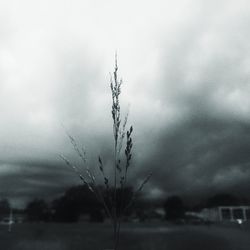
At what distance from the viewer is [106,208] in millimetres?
3725

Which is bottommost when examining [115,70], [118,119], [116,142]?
[116,142]

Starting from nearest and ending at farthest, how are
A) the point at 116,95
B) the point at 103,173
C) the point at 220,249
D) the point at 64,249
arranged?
1. the point at 103,173
2. the point at 116,95
3. the point at 220,249
4. the point at 64,249

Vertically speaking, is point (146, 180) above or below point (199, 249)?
below

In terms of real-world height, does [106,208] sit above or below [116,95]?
below

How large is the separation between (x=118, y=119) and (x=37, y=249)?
83.6 metres

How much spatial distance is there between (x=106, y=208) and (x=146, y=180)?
0.51m

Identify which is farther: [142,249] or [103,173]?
[142,249]

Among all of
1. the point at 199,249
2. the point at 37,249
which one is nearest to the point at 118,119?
the point at 199,249

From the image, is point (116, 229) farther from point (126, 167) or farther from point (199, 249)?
point (199, 249)

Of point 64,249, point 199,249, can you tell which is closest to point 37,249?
point 64,249

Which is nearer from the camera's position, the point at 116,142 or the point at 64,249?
the point at 116,142

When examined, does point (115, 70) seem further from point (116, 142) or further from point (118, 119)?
point (116, 142)

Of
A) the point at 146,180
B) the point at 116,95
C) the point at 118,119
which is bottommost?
the point at 146,180

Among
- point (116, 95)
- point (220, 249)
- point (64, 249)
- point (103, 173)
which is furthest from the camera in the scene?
point (64, 249)
